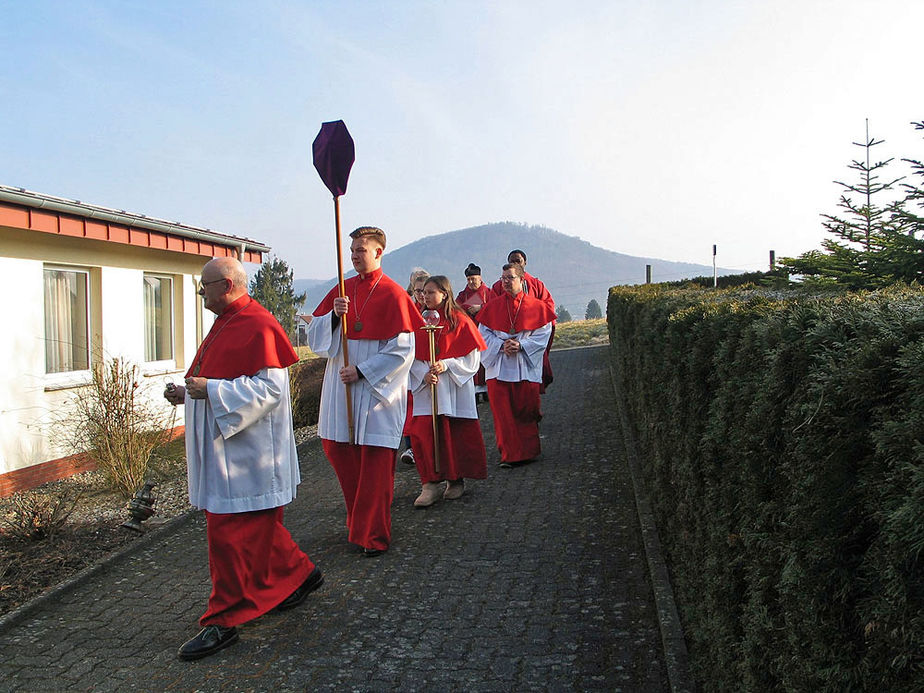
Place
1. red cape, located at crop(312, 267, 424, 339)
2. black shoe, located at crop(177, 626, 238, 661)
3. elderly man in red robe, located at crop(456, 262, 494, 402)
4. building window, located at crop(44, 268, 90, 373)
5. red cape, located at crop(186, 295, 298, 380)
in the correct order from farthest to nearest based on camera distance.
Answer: elderly man in red robe, located at crop(456, 262, 494, 402)
building window, located at crop(44, 268, 90, 373)
red cape, located at crop(312, 267, 424, 339)
red cape, located at crop(186, 295, 298, 380)
black shoe, located at crop(177, 626, 238, 661)

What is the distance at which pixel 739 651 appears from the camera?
2.68m

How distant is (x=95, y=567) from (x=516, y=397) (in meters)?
4.91

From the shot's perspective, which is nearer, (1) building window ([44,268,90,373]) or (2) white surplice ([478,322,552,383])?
(2) white surplice ([478,322,552,383])

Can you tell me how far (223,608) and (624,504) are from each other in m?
3.83

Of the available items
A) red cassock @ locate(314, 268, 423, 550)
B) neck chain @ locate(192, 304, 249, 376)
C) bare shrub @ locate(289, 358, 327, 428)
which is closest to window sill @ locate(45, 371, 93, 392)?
bare shrub @ locate(289, 358, 327, 428)

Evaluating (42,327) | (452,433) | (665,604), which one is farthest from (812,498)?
(42,327)

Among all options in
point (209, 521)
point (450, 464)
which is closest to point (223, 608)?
point (209, 521)

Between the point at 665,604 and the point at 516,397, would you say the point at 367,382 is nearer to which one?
the point at 665,604

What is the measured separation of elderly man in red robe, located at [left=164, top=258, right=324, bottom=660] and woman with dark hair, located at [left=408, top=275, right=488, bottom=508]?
2.73m

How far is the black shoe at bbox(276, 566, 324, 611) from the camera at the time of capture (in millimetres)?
4969

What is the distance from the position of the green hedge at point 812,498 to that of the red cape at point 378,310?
2.96m

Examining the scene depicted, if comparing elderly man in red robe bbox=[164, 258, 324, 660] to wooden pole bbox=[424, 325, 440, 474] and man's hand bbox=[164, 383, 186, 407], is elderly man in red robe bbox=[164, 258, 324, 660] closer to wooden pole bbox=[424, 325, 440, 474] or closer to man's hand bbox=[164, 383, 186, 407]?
man's hand bbox=[164, 383, 186, 407]

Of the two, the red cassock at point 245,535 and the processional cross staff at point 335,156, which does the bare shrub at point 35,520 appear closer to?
the red cassock at point 245,535

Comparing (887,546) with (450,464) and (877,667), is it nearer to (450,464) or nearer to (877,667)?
(877,667)
